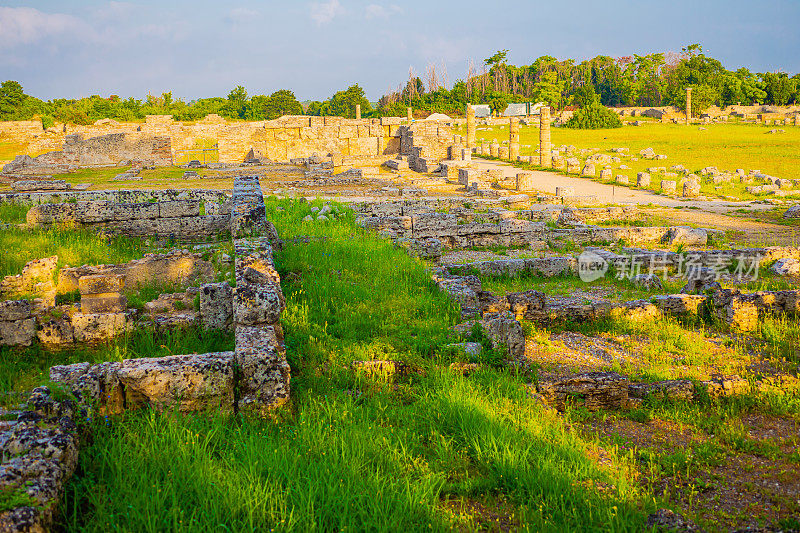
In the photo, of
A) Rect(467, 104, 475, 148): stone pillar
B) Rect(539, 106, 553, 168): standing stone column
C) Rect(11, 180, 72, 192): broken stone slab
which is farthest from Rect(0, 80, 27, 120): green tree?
Rect(539, 106, 553, 168): standing stone column

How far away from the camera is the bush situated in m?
57.3

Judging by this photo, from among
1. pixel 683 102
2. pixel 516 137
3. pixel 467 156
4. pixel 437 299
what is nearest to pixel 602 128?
pixel 683 102

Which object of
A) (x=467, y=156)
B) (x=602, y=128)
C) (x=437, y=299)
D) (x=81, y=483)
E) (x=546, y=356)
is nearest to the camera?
(x=81, y=483)

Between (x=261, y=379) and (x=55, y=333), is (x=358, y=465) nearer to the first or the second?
(x=261, y=379)

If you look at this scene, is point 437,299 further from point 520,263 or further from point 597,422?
point 520,263

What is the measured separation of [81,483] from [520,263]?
8.60 metres

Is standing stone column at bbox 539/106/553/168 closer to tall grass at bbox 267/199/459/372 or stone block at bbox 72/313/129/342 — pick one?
tall grass at bbox 267/199/459/372

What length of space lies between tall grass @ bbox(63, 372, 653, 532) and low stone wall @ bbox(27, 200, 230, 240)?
6.78 m

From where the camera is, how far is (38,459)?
3186 millimetres

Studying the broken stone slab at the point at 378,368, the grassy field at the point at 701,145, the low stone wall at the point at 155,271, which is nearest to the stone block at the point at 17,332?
the low stone wall at the point at 155,271

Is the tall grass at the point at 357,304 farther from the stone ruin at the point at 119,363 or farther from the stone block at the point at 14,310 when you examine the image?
the stone block at the point at 14,310

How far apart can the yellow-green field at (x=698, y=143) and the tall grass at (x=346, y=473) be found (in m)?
24.8

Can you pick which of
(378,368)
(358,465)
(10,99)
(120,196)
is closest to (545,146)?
(120,196)

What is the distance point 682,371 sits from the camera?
256 inches
